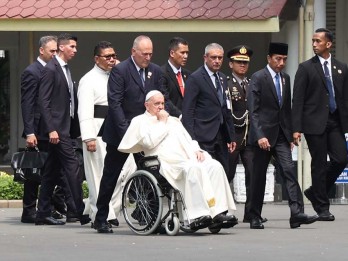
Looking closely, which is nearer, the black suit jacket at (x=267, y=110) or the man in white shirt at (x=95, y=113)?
the black suit jacket at (x=267, y=110)

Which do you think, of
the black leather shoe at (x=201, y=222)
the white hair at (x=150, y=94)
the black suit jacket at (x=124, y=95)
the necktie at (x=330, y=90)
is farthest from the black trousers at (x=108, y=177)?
the necktie at (x=330, y=90)

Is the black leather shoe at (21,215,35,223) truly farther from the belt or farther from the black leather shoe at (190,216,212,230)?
the black leather shoe at (190,216,212,230)

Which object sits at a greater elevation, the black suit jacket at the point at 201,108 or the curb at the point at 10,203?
the black suit jacket at the point at 201,108

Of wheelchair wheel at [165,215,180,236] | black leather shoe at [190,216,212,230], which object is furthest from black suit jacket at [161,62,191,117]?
black leather shoe at [190,216,212,230]

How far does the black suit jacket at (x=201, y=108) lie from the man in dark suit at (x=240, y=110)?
3.43 feet

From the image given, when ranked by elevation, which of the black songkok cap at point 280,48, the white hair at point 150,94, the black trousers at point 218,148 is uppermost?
the black songkok cap at point 280,48

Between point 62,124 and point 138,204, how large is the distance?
6.04 feet

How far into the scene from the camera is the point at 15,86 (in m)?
25.4

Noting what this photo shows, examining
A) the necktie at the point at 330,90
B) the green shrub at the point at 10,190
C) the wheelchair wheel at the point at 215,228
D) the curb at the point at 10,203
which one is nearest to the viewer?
the wheelchair wheel at the point at 215,228

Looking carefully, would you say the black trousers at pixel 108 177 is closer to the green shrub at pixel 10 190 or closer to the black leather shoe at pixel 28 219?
the black leather shoe at pixel 28 219

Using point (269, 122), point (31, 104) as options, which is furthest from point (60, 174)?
point (269, 122)

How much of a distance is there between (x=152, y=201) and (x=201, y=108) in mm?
1523

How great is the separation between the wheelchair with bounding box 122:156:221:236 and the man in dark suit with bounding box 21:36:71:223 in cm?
199

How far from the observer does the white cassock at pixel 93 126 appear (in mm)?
16359
